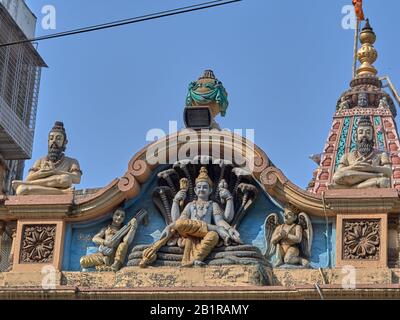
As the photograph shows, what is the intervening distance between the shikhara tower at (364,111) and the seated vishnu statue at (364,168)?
11423 mm

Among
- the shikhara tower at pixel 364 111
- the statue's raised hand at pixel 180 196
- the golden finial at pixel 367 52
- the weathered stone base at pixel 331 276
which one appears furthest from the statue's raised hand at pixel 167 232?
the golden finial at pixel 367 52

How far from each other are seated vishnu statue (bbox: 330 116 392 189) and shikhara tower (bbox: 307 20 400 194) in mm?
11423

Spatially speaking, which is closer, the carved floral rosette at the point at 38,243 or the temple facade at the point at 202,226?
the temple facade at the point at 202,226

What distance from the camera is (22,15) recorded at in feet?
177

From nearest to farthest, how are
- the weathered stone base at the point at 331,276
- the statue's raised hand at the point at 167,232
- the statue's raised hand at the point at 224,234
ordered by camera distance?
1. the weathered stone base at the point at 331,276
2. the statue's raised hand at the point at 224,234
3. the statue's raised hand at the point at 167,232

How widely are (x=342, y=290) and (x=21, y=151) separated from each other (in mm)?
35051

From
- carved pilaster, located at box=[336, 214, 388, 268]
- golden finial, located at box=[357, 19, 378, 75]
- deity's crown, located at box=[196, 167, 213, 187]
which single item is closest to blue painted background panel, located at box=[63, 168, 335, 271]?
carved pilaster, located at box=[336, 214, 388, 268]

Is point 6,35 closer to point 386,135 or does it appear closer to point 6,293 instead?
point 386,135

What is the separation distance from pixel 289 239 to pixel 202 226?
4.48ft

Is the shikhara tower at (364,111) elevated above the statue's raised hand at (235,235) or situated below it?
Answer: above

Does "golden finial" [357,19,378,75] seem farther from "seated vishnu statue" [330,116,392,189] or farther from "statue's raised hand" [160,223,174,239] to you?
"statue's raised hand" [160,223,174,239]

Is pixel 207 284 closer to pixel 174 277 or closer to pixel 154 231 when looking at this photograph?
pixel 174 277

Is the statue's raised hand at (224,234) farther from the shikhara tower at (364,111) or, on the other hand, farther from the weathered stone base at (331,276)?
the shikhara tower at (364,111)

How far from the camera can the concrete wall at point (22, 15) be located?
53181 millimetres
